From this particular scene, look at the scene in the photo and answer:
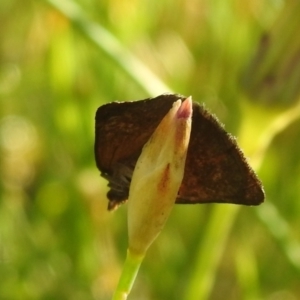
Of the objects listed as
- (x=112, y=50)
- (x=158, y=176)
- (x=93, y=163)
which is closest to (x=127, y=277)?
(x=158, y=176)

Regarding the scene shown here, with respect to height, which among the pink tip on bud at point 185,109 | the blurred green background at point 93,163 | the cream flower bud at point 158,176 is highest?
the blurred green background at point 93,163

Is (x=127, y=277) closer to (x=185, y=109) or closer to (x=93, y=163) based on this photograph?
(x=185, y=109)

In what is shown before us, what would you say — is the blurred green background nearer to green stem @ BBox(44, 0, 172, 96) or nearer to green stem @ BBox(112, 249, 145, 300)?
green stem @ BBox(44, 0, 172, 96)

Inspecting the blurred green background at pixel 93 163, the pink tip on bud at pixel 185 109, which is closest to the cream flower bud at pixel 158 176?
the pink tip on bud at pixel 185 109

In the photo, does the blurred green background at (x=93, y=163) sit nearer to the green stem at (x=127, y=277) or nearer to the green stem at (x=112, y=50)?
the green stem at (x=112, y=50)

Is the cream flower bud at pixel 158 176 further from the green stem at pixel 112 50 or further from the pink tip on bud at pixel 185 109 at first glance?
the green stem at pixel 112 50

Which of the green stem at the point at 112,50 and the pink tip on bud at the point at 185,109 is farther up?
the green stem at the point at 112,50

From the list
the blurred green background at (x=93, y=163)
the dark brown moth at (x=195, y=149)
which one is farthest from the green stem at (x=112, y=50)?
the dark brown moth at (x=195, y=149)

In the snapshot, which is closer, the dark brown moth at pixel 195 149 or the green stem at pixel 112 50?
the dark brown moth at pixel 195 149
